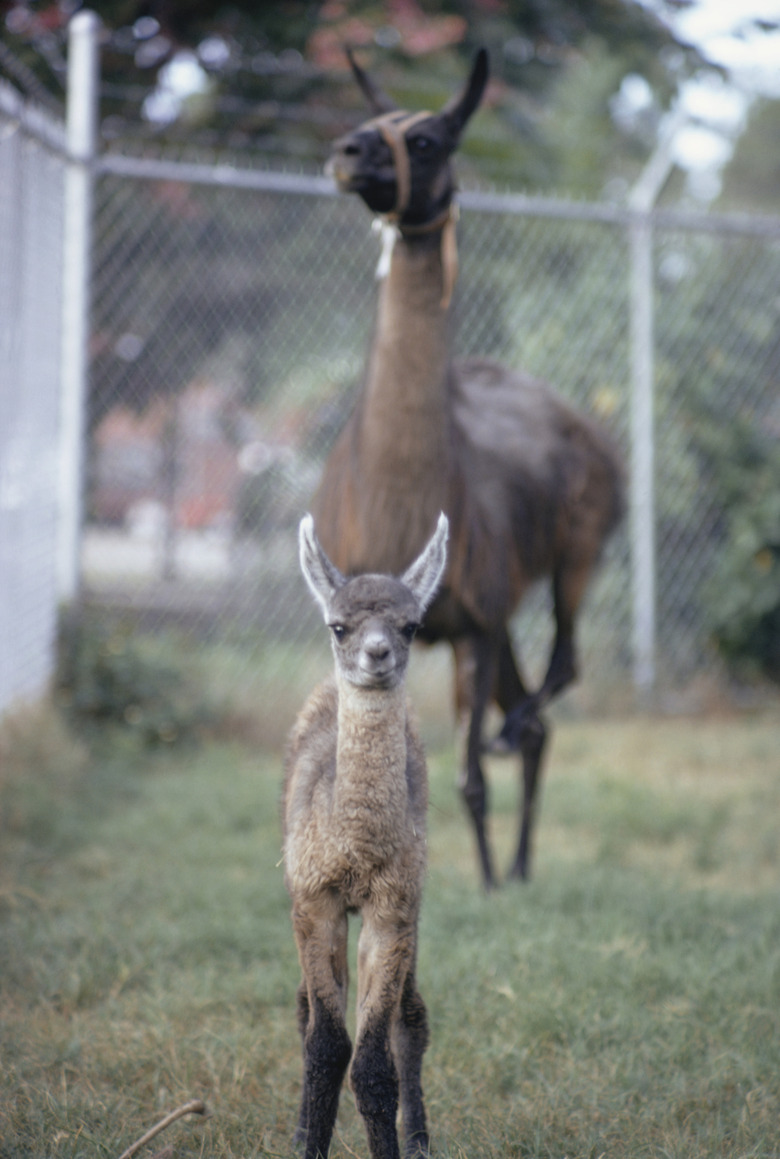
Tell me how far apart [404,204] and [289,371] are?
12.6 feet

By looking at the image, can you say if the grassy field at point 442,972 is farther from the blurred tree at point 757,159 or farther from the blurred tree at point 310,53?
the blurred tree at point 757,159

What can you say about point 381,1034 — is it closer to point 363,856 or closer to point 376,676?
point 363,856

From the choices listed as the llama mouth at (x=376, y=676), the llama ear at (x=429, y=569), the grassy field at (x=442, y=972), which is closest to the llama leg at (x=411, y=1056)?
the grassy field at (x=442, y=972)

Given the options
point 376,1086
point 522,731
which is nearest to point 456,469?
point 522,731

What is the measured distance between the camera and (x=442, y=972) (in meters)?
3.43

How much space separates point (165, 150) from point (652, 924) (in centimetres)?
635

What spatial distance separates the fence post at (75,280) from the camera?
647cm

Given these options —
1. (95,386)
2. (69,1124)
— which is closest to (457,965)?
(69,1124)

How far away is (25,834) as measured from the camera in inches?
185

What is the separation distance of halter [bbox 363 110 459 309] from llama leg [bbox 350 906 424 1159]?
2.24 metres

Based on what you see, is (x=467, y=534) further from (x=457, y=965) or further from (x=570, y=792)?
(x=570, y=792)

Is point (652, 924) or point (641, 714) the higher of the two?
point (652, 924)

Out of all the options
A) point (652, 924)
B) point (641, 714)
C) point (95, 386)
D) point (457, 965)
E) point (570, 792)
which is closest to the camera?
point (457, 965)

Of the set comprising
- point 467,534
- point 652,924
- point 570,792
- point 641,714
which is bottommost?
point 641,714
